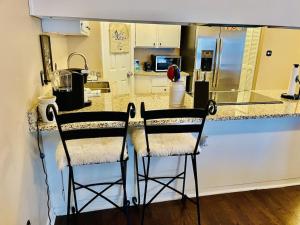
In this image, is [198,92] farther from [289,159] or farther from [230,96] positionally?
[289,159]

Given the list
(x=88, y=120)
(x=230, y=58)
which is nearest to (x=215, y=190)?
(x=88, y=120)

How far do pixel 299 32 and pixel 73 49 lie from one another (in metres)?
3.96

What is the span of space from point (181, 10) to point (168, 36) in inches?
112

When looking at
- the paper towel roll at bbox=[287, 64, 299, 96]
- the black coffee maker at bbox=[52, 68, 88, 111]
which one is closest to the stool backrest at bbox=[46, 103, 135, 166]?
the black coffee maker at bbox=[52, 68, 88, 111]

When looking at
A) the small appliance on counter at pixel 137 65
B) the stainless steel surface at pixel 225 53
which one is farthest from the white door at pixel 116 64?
the stainless steel surface at pixel 225 53

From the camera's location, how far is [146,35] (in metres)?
4.41

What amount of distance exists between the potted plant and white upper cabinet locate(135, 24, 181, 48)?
273 cm

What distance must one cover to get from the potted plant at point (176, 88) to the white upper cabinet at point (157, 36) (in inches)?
108

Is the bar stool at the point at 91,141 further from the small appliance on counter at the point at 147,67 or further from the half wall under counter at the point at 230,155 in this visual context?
the small appliance on counter at the point at 147,67

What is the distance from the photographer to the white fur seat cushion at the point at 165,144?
1528 mm

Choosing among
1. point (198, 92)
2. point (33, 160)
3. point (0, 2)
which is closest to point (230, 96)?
point (198, 92)

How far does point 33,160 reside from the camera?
1539mm

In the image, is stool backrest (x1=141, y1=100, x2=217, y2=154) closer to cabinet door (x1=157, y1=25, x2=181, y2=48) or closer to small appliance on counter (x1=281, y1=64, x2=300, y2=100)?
small appliance on counter (x1=281, y1=64, x2=300, y2=100)

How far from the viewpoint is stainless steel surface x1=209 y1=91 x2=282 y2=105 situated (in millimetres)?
2178
